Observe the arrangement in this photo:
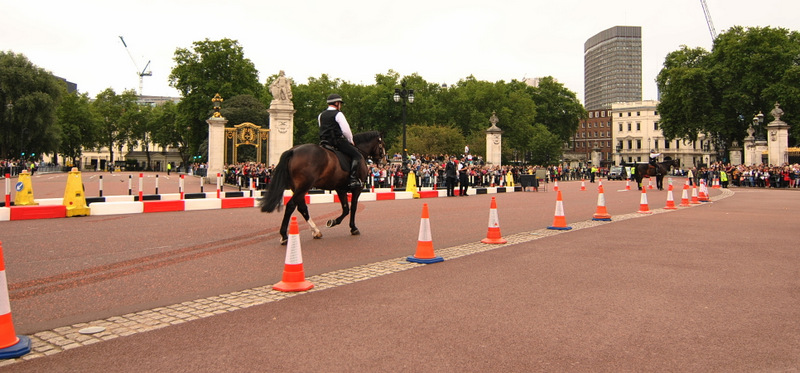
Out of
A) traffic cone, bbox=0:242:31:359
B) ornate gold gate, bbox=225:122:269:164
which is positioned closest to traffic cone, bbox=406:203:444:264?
traffic cone, bbox=0:242:31:359

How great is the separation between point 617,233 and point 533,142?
6851cm

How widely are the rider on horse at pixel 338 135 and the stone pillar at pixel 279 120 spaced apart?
2283cm

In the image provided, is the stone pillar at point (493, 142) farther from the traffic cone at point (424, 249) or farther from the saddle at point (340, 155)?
the traffic cone at point (424, 249)

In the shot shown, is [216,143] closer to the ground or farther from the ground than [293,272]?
farther from the ground

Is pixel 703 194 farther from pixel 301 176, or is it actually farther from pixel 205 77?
pixel 205 77

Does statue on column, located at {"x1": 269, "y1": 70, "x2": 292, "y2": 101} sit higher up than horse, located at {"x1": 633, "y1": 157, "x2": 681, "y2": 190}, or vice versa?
statue on column, located at {"x1": 269, "y1": 70, "x2": 292, "y2": 101}

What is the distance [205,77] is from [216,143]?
3099 centimetres

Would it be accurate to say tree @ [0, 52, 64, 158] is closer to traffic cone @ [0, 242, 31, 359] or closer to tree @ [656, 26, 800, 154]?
traffic cone @ [0, 242, 31, 359]

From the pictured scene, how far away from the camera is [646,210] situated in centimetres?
1546

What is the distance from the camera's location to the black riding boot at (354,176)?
10055 mm

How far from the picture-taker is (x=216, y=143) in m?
32.8

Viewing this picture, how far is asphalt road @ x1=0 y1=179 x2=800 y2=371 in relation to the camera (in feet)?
12.9

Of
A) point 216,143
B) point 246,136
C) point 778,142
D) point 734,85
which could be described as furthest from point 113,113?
point 778,142

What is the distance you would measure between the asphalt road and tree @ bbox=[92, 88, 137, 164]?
327ft
